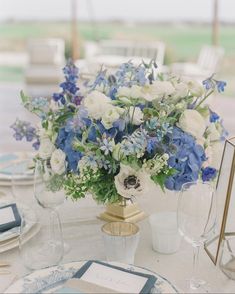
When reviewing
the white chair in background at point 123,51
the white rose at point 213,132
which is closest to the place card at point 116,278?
the white rose at point 213,132

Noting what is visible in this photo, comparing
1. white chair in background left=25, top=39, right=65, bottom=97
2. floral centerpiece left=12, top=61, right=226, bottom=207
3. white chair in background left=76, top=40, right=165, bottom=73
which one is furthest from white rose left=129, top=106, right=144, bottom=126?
white chair in background left=76, top=40, right=165, bottom=73

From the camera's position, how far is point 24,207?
140cm

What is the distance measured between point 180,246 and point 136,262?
135 mm

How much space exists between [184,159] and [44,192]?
0.34m

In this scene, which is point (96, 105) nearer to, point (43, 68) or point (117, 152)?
point (117, 152)

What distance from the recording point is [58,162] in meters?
1.22

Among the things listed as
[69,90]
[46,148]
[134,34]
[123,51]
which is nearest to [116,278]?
[46,148]

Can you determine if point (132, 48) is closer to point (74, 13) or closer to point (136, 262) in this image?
point (74, 13)

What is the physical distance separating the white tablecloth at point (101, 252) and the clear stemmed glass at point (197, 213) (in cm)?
8

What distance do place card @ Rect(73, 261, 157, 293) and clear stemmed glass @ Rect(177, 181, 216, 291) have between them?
0.12m

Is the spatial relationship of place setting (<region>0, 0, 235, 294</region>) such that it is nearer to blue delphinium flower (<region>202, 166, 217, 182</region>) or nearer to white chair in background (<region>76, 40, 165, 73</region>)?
blue delphinium flower (<region>202, 166, 217, 182</region>)

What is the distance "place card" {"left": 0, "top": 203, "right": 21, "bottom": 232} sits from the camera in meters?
1.27

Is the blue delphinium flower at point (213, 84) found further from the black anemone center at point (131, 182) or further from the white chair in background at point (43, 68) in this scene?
the white chair in background at point (43, 68)

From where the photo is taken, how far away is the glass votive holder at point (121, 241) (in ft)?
3.62
